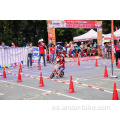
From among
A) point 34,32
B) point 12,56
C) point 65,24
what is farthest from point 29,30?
point 12,56

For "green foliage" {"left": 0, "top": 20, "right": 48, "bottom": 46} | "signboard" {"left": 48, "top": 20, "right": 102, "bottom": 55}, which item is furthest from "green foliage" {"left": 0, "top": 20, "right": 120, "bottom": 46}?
"signboard" {"left": 48, "top": 20, "right": 102, "bottom": 55}

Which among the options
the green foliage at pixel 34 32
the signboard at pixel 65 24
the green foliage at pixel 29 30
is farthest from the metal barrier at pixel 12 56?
the green foliage at pixel 29 30

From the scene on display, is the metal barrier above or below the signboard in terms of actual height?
below

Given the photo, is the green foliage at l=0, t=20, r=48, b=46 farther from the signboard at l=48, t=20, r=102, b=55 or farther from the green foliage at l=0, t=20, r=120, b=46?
the signboard at l=48, t=20, r=102, b=55

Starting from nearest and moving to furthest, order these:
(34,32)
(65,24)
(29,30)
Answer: (65,24) → (29,30) → (34,32)

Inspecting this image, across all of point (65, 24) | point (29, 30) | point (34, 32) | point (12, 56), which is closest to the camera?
point (12, 56)

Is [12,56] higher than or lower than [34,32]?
lower

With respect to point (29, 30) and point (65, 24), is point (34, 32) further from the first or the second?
point (65, 24)

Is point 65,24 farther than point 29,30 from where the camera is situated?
No

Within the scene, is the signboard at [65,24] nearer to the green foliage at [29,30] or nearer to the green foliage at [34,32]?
the green foliage at [34,32]

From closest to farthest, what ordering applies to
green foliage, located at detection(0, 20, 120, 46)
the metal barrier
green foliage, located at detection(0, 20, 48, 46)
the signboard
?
1. the metal barrier
2. the signboard
3. green foliage, located at detection(0, 20, 120, 46)
4. green foliage, located at detection(0, 20, 48, 46)

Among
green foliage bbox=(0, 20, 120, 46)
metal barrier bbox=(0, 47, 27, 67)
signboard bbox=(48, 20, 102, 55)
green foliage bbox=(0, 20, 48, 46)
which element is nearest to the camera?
metal barrier bbox=(0, 47, 27, 67)
